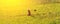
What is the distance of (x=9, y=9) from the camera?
204cm

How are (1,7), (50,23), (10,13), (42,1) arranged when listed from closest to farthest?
1. (50,23)
2. (10,13)
3. (1,7)
4. (42,1)

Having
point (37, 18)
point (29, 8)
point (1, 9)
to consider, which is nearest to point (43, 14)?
point (37, 18)

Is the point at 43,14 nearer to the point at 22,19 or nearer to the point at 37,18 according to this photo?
the point at 37,18

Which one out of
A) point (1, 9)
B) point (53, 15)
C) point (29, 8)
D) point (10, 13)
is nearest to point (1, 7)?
point (1, 9)

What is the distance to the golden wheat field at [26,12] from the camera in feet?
5.64

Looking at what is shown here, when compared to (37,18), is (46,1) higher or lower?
higher

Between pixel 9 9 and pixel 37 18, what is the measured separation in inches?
19.5

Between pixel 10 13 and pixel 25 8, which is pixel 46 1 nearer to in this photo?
pixel 25 8

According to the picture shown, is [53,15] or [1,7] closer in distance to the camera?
[53,15]

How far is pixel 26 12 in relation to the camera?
1.92 meters

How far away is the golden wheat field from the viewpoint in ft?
5.64

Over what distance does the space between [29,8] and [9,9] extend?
29 cm

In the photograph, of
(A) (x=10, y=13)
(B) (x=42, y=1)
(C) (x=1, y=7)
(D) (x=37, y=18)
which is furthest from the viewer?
(B) (x=42, y=1)

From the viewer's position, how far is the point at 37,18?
1.76 m
